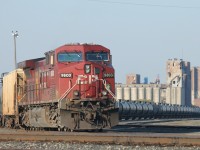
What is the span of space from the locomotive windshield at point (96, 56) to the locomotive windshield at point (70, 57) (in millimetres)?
364

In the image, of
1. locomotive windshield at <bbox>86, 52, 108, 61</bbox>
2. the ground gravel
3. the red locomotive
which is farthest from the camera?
locomotive windshield at <bbox>86, 52, 108, 61</bbox>

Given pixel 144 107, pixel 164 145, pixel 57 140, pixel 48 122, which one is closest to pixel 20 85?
pixel 48 122

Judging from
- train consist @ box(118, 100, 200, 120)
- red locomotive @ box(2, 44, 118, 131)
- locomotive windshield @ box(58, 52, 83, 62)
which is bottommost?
train consist @ box(118, 100, 200, 120)

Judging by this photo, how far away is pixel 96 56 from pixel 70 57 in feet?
3.86

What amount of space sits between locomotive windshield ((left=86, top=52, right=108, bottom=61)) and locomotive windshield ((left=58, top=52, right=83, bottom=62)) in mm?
364

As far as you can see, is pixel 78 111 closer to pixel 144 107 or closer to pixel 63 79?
pixel 63 79

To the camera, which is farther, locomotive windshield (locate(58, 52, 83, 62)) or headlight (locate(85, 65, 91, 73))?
locomotive windshield (locate(58, 52, 83, 62))

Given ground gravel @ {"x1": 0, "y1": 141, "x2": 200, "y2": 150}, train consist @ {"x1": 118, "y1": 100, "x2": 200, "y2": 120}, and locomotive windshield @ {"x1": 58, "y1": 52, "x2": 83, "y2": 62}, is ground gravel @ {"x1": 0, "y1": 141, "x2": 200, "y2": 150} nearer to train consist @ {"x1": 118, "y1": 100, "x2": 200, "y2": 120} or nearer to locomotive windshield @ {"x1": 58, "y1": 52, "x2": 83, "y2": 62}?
locomotive windshield @ {"x1": 58, "y1": 52, "x2": 83, "y2": 62}

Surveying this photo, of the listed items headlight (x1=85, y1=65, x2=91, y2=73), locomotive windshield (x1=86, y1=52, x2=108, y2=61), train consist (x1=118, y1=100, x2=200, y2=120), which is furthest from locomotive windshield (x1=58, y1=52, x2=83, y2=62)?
train consist (x1=118, y1=100, x2=200, y2=120)

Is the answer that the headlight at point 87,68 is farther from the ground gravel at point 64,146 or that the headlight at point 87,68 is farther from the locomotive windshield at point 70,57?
the ground gravel at point 64,146

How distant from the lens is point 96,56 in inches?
933

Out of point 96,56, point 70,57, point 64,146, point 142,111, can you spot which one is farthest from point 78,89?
point 142,111

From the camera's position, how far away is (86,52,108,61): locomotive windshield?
23562 mm

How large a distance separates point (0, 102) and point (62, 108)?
1821 cm
